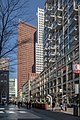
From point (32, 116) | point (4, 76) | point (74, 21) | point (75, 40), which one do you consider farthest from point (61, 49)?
point (32, 116)

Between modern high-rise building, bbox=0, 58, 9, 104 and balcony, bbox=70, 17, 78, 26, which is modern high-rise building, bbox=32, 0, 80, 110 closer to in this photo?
balcony, bbox=70, 17, 78, 26

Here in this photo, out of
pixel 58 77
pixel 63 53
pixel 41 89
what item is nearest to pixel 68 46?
pixel 63 53

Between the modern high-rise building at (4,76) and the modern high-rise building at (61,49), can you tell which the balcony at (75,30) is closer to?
the modern high-rise building at (61,49)

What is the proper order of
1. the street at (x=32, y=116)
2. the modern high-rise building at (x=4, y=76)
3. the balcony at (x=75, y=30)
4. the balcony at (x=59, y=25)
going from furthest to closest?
the balcony at (x=59, y=25) < the balcony at (x=75, y=30) < the street at (x=32, y=116) < the modern high-rise building at (x=4, y=76)

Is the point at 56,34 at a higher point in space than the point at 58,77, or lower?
higher

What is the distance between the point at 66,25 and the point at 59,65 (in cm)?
1546

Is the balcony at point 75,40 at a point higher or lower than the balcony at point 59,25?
lower

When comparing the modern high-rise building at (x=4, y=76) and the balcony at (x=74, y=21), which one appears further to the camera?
the balcony at (x=74, y=21)

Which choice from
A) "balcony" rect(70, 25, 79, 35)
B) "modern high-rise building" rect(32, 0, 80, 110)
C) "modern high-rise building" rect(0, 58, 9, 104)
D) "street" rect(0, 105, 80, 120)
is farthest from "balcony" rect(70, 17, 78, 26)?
"street" rect(0, 105, 80, 120)

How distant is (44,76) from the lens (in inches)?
5920

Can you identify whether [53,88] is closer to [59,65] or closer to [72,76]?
[59,65]

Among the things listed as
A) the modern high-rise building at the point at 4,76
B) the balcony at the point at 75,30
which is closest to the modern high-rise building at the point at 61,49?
the balcony at the point at 75,30

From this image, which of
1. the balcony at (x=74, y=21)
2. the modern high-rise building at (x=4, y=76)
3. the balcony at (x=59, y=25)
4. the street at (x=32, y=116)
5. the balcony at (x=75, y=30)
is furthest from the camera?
the balcony at (x=59, y=25)

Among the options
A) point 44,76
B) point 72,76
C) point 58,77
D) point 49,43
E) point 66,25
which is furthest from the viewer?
point 44,76
